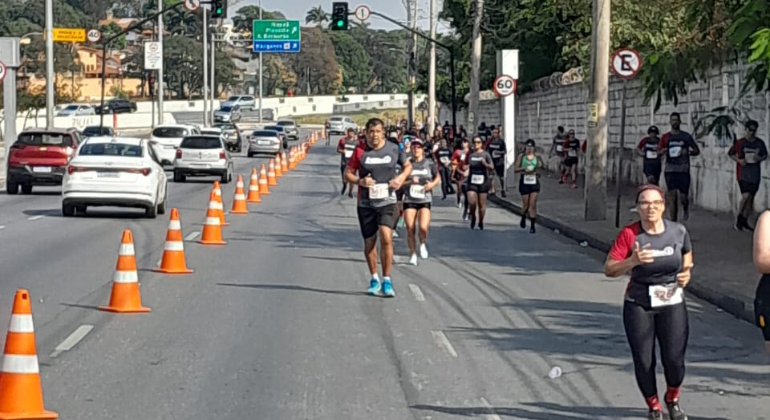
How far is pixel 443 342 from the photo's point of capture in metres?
11.2

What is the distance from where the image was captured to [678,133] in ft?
72.1

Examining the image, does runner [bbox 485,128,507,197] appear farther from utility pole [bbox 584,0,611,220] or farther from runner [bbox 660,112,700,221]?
runner [bbox 660,112,700,221]

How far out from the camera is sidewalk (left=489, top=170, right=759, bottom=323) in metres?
14.4

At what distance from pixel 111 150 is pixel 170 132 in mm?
23936

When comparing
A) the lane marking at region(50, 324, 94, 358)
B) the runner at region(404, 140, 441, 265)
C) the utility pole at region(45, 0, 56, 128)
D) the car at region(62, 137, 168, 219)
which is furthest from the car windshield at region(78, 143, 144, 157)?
the utility pole at region(45, 0, 56, 128)

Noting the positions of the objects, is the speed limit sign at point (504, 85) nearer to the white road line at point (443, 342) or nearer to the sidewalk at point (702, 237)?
the sidewalk at point (702, 237)

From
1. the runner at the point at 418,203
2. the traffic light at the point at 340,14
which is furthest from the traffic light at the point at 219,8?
the runner at the point at 418,203

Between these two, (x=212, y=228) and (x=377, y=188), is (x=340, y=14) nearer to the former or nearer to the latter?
(x=212, y=228)

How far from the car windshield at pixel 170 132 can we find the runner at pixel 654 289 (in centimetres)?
4120

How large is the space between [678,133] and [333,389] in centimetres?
1418

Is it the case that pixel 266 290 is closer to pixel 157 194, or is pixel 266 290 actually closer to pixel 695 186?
pixel 157 194

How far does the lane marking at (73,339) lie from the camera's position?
10.5m

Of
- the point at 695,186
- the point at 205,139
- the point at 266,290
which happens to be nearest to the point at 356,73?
the point at 205,139

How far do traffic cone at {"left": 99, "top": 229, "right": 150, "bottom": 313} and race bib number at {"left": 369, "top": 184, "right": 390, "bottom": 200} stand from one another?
8.66 ft
